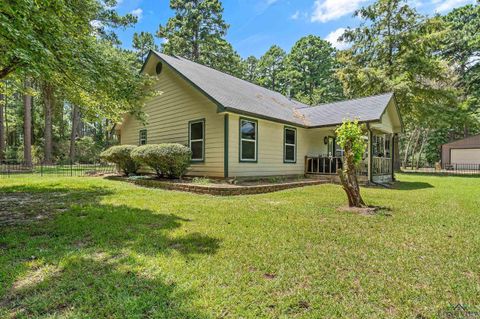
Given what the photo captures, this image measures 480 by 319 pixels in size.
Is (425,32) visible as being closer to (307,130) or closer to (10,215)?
(307,130)

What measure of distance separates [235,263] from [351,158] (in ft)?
14.5

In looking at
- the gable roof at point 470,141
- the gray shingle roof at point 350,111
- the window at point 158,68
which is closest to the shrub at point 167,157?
the window at point 158,68

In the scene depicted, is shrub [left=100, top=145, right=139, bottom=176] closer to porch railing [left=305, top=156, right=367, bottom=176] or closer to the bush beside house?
the bush beside house

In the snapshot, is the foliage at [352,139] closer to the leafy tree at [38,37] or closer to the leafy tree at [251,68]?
the leafy tree at [38,37]

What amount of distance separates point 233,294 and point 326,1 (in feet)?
51.9

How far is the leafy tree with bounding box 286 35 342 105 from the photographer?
36156 mm

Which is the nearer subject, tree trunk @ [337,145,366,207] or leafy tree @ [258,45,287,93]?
tree trunk @ [337,145,366,207]

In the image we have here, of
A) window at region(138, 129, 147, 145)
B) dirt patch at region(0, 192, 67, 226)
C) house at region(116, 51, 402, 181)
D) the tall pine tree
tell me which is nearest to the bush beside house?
house at region(116, 51, 402, 181)

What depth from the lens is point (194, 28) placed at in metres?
28.2

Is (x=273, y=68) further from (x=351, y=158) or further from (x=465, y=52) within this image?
(x=351, y=158)

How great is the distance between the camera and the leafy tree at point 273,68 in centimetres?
3822

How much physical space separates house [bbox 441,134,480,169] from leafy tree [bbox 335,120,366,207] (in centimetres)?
2762

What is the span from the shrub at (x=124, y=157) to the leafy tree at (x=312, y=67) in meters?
28.0

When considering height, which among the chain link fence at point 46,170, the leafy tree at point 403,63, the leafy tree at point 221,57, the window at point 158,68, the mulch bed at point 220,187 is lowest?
the mulch bed at point 220,187
